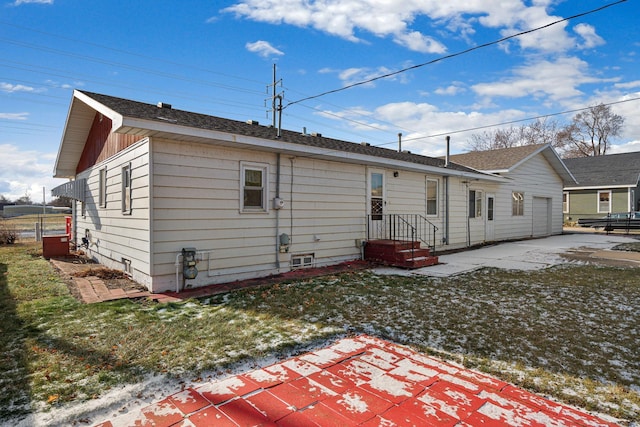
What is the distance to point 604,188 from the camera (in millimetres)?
23156

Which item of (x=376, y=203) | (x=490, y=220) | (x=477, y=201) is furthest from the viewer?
(x=490, y=220)

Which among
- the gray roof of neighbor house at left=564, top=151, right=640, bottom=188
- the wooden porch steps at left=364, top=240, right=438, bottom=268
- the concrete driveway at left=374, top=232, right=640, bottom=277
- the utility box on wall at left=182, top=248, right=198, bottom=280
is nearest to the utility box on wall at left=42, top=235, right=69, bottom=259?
the utility box on wall at left=182, top=248, right=198, bottom=280

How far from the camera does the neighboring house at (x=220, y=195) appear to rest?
5.96m

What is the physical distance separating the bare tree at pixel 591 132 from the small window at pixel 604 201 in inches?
628

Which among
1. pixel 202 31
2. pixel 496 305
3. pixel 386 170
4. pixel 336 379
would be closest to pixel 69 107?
pixel 202 31

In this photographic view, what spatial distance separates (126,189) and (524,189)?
1610 centimetres

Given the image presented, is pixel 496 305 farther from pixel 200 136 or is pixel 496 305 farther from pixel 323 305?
pixel 200 136

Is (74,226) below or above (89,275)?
above

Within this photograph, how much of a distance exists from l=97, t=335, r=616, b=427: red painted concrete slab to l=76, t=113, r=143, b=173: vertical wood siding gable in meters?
5.18

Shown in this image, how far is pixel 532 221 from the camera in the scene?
16.9 meters

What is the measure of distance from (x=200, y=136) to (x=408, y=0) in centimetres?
476

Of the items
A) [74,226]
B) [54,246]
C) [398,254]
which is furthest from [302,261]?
[74,226]

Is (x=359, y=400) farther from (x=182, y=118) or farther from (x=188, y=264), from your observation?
(x=182, y=118)

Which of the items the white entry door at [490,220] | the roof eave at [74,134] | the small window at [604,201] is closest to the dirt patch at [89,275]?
the roof eave at [74,134]
